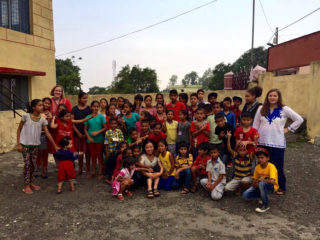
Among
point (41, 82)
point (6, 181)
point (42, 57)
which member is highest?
point (42, 57)

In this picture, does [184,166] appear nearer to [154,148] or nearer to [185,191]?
[185,191]

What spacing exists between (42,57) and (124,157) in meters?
6.34

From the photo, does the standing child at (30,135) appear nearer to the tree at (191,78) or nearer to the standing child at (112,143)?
the standing child at (112,143)

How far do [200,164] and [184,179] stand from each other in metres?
0.42

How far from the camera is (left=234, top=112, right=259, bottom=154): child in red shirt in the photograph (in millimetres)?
3836

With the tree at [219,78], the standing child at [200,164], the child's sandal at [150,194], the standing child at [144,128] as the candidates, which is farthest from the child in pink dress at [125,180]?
the tree at [219,78]

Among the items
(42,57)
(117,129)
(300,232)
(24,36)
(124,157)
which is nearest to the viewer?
(300,232)

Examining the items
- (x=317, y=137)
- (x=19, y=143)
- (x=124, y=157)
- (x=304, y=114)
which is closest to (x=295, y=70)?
(x=304, y=114)

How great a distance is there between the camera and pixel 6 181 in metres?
4.79

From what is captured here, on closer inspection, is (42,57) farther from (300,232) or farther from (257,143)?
(300,232)

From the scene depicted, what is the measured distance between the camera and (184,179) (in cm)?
439

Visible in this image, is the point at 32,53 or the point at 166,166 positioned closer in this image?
the point at 166,166

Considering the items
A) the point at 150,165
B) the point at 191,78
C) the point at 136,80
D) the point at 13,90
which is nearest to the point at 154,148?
the point at 150,165

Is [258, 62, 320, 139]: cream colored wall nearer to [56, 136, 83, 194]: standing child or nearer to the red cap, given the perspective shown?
the red cap
